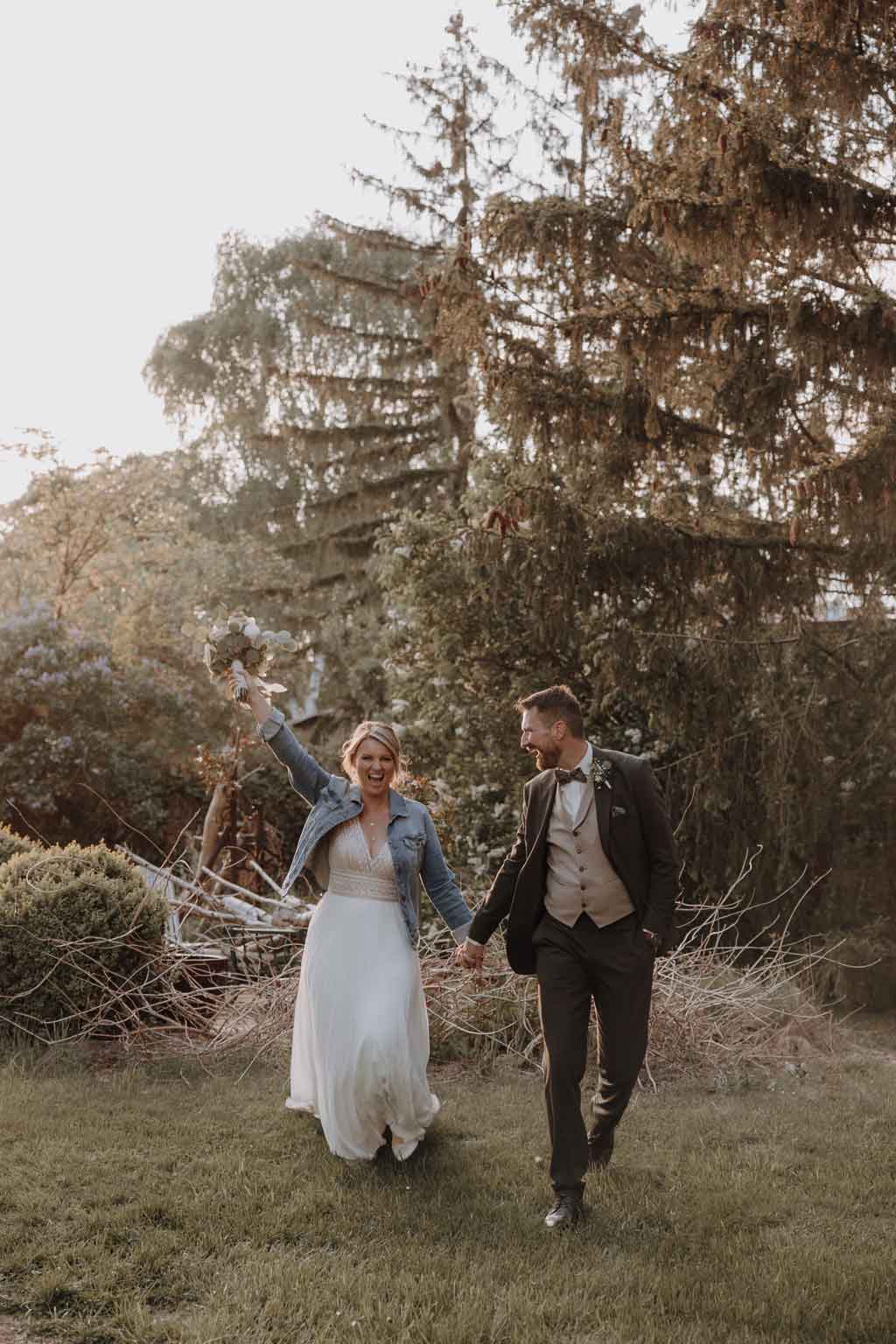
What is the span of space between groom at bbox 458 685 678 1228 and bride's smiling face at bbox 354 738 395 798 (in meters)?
0.91

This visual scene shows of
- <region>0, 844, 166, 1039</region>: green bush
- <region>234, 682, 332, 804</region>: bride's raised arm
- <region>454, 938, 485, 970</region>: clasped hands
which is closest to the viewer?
<region>454, 938, 485, 970</region>: clasped hands

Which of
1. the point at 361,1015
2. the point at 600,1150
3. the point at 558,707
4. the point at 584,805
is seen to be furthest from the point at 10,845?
the point at 584,805

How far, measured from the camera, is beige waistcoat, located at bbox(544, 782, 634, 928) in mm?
4961

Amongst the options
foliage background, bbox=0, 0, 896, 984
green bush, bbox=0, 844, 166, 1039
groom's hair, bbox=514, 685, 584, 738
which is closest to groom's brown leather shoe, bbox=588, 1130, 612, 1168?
groom's hair, bbox=514, 685, 584, 738

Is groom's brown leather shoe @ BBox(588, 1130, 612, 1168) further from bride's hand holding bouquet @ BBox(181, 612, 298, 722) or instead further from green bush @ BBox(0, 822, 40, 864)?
green bush @ BBox(0, 822, 40, 864)

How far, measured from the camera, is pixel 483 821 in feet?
41.2

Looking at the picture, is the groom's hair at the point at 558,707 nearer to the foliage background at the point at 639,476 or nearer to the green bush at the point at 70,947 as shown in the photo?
the foliage background at the point at 639,476

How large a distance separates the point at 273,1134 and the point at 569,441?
5517 mm

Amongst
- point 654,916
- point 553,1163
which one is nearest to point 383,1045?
point 553,1163

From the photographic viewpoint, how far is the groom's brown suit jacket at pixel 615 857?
4949 mm

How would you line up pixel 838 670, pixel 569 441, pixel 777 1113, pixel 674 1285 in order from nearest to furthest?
1. pixel 674 1285
2. pixel 777 1113
3. pixel 569 441
4. pixel 838 670

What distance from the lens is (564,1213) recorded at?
4656 millimetres

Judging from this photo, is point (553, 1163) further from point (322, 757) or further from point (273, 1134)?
point (322, 757)

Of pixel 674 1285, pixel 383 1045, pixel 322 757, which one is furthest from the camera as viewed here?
pixel 322 757
